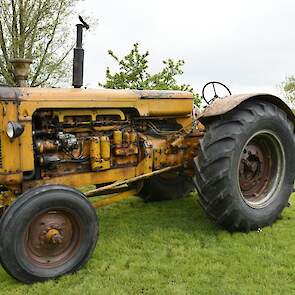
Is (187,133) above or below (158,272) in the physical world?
above

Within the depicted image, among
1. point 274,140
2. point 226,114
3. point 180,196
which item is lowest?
point 180,196

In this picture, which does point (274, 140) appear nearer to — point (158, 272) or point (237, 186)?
point (237, 186)

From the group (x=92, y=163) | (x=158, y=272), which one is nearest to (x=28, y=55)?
(x=92, y=163)

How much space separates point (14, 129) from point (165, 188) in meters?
2.71

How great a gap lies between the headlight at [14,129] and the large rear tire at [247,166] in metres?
1.71

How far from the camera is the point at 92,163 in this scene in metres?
4.66

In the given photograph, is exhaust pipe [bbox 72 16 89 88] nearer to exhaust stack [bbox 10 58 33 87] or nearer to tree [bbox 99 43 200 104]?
exhaust stack [bbox 10 58 33 87]

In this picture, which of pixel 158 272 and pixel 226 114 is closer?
pixel 158 272

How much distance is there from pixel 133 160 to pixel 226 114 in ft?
3.47

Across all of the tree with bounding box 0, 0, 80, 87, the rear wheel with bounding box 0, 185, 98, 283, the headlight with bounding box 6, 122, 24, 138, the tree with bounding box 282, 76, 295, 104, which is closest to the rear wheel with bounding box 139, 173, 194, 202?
the rear wheel with bounding box 0, 185, 98, 283

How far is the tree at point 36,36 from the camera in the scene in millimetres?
15945

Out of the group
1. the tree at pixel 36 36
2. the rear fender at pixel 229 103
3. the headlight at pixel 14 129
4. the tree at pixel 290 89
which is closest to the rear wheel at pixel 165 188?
the rear fender at pixel 229 103

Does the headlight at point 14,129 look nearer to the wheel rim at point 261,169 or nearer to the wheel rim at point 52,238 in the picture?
the wheel rim at point 52,238

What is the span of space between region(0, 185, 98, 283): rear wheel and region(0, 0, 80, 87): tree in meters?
12.2
